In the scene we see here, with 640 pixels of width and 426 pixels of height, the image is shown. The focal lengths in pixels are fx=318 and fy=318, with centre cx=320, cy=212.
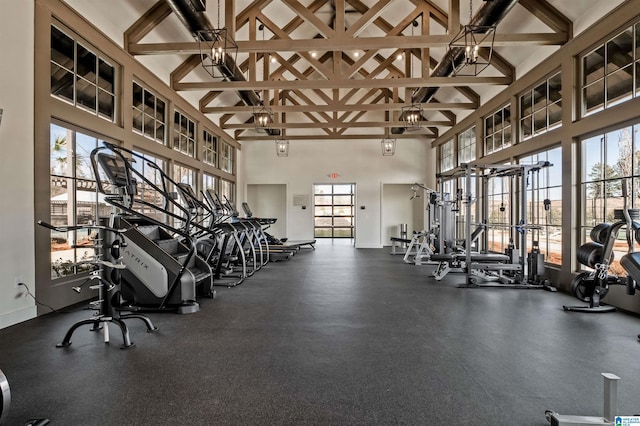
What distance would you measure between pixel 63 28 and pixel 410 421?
5699 mm

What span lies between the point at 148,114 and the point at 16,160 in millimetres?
3001

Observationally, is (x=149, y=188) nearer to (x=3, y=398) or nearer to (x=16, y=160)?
(x=16, y=160)

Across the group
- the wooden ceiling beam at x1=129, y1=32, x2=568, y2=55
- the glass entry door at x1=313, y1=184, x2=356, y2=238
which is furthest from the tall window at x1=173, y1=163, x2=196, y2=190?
the glass entry door at x1=313, y1=184, x2=356, y2=238

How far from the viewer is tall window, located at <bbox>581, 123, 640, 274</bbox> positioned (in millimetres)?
3961

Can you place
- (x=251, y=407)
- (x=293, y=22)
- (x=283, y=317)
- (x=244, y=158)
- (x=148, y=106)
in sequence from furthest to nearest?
(x=244, y=158), (x=293, y=22), (x=148, y=106), (x=283, y=317), (x=251, y=407)

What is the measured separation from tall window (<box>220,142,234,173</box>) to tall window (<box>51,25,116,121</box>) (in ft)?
16.8

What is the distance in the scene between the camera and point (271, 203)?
1238 cm

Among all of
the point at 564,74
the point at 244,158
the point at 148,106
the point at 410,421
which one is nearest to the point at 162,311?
the point at 410,421

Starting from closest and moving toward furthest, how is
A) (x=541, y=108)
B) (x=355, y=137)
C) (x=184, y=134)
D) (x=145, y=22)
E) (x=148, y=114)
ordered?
1. (x=145, y=22)
2. (x=541, y=108)
3. (x=148, y=114)
4. (x=184, y=134)
5. (x=355, y=137)

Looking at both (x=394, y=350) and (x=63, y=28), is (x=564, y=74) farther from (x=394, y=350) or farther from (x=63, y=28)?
(x=63, y=28)

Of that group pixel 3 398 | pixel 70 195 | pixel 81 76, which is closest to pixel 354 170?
pixel 81 76

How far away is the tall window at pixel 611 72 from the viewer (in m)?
3.91

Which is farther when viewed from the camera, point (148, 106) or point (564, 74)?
point (148, 106)

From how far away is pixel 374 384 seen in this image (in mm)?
2211
